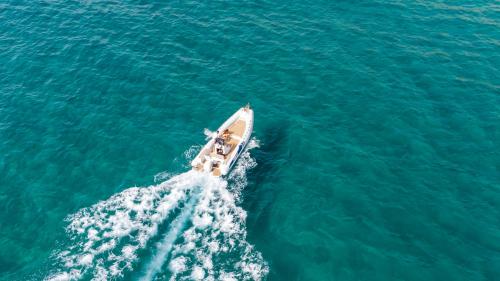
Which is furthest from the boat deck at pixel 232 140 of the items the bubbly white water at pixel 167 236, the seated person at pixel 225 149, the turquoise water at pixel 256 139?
the turquoise water at pixel 256 139

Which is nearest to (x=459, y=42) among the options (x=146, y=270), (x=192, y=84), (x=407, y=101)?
(x=407, y=101)

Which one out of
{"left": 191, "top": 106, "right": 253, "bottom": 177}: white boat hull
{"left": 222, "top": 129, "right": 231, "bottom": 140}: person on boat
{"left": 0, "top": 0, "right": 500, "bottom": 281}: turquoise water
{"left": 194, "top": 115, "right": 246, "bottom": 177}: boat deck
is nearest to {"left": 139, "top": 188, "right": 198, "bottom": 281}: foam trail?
{"left": 0, "top": 0, "right": 500, "bottom": 281}: turquoise water

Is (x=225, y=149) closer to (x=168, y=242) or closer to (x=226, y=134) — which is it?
(x=226, y=134)

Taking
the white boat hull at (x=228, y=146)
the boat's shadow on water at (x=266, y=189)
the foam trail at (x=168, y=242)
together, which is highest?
the white boat hull at (x=228, y=146)

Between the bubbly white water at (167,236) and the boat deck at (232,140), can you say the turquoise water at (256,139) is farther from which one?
the boat deck at (232,140)

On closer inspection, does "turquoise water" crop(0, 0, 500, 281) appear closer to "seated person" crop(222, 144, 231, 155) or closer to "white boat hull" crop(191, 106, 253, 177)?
"white boat hull" crop(191, 106, 253, 177)

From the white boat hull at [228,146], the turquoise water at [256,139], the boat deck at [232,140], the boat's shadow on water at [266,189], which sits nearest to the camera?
the turquoise water at [256,139]

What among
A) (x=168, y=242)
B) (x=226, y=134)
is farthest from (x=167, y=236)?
(x=226, y=134)
